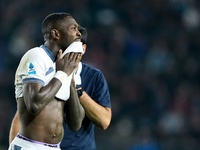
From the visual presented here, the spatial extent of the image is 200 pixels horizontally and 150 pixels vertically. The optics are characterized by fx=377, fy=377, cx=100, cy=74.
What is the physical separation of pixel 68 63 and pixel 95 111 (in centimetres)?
84

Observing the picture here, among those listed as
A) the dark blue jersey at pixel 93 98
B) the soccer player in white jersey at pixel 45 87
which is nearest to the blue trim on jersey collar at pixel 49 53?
the soccer player in white jersey at pixel 45 87

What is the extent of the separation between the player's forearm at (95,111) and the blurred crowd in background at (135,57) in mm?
2138

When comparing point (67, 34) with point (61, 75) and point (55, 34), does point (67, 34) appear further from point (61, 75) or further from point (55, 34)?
point (61, 75)

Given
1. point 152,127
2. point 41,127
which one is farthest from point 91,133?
point 152,127

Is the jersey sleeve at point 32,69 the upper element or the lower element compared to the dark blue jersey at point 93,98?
upper

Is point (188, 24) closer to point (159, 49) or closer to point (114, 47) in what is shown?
point (159, 49)

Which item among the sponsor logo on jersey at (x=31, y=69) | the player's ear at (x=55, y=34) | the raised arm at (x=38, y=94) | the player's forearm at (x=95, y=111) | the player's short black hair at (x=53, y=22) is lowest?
the player's forearm at (x=95, y=111)

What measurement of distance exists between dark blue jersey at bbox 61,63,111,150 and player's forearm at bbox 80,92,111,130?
8cm

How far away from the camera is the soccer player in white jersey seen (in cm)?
238

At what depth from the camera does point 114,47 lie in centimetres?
781

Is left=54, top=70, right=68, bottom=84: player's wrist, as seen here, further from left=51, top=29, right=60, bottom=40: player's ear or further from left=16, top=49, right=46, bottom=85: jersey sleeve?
left=51, top=29, right=60, bottom=40: player's ear

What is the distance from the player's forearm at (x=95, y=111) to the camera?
3225 mm

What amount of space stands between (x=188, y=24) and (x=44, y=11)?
3.16 metres

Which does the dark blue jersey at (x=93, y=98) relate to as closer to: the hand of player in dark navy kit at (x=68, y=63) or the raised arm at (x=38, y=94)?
the hand of player in dark navy kit at (x=68, y=63)
